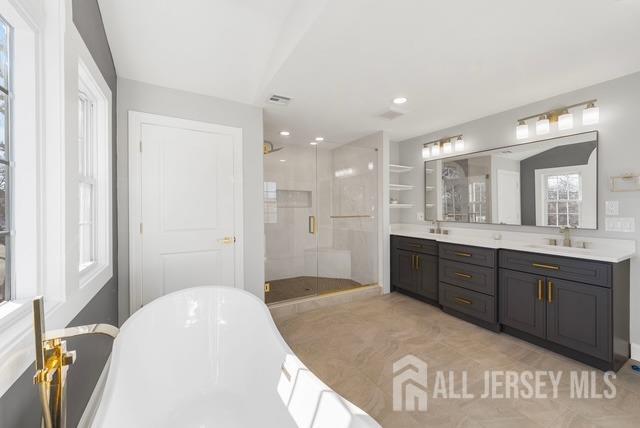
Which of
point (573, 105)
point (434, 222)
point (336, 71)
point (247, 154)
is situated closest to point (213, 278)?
point (247, 154)

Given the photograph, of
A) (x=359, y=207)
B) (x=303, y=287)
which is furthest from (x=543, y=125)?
(x=303, y=287)

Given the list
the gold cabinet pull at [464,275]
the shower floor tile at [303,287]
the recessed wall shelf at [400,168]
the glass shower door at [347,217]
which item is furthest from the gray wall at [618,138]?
the shower floor tile at [303,287]

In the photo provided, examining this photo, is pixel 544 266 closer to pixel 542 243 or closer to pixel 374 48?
pixel 542 243

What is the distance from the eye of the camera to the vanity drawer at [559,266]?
2.04 meters

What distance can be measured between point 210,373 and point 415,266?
108 inches

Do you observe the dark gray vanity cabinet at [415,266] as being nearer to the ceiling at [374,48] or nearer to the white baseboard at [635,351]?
the white baseboard at [635,351]

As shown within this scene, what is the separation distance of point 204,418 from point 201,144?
215 centimetres

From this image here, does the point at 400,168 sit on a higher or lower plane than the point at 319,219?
higher

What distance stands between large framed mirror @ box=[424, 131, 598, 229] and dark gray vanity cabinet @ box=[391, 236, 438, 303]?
583mm

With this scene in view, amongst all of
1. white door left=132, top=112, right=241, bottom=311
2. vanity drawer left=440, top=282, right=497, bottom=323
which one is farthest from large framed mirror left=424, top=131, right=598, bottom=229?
white door left=132, top=112, right=241, bottom=311

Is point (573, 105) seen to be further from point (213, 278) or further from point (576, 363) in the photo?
point (213, 278)

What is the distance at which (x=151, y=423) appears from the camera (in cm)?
133

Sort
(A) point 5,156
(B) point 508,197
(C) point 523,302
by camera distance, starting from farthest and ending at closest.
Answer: (B) point 508,197 < (C) point 523,302 < (A) point 5,156

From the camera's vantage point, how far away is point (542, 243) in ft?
9.14
